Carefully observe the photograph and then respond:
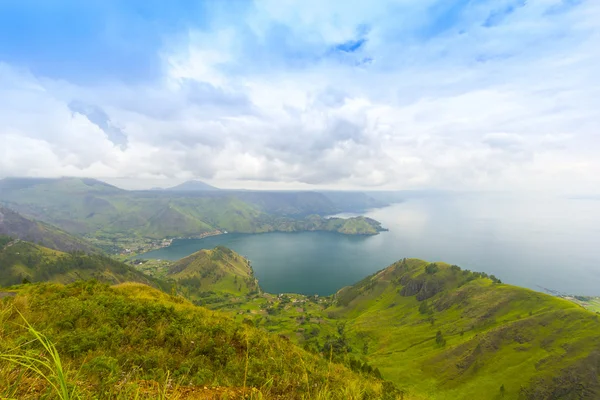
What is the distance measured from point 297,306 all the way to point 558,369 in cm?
13505

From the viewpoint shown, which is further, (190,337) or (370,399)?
(190,337)

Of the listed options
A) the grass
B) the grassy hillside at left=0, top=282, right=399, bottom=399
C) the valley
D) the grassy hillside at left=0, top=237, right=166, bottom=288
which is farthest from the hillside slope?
the grassy hillside at left=0, top=237, right=166, bottom=288

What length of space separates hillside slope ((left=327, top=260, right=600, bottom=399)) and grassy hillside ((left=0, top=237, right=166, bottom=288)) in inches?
6042

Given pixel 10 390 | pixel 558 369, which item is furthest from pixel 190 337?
pixel 558 369

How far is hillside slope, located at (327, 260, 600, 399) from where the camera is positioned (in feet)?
215

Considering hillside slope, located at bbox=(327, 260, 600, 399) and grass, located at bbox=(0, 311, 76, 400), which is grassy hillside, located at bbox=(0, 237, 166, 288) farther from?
grass, located at bbox=(0, 311, 76, 400)

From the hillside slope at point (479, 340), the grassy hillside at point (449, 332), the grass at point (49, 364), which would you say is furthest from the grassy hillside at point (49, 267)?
the grass at point (49, 364)

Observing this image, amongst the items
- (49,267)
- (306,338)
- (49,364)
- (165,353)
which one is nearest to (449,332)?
(306,338)

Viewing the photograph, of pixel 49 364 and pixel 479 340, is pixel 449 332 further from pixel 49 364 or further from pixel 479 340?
pixel 49 364

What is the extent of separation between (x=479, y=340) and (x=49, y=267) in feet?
747

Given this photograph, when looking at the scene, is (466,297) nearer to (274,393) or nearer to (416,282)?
(416,282)

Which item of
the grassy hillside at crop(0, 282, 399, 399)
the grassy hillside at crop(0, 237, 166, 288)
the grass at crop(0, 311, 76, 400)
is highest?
the grass at crop(0, 311, 76, 400)

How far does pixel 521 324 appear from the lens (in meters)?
87.3

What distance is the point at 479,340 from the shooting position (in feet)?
286
